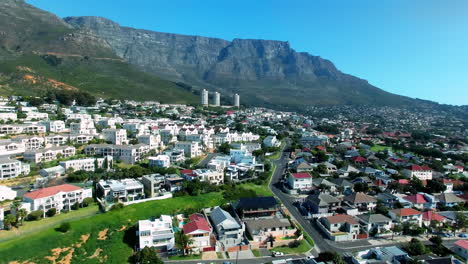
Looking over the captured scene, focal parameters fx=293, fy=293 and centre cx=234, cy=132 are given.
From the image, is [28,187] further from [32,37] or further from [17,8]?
[17,8]

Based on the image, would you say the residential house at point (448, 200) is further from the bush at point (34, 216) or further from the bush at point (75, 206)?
the bush at point (34, 216)

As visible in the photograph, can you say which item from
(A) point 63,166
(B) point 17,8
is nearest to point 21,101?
(A) point 63,166

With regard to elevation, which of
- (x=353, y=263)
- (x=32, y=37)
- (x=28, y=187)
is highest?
(x=32, y=37)

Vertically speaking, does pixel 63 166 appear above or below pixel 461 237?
above

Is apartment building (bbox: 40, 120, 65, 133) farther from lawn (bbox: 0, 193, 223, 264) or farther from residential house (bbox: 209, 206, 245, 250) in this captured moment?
residential house (bbox: 209, 206, 245, 250)

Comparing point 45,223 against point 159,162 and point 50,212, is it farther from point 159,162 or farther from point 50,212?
point 159,162

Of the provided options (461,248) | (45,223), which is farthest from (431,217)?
(45,223)
